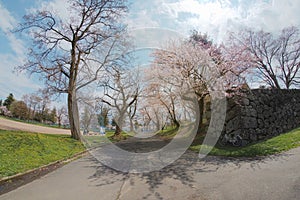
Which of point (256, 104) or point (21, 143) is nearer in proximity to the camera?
point (21, 143)

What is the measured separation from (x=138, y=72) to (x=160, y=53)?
8093 mm

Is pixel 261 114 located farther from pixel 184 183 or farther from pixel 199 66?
pixel 184 183

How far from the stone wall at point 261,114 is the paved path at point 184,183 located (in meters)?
4.08

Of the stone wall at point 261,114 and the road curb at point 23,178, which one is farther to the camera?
the stone wall at point 261,114

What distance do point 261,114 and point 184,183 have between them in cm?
830

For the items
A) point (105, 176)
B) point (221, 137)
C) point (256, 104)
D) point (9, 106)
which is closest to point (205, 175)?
point (105, 176)

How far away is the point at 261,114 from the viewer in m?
10.8

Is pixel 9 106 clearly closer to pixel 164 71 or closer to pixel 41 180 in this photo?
pixel 164 71

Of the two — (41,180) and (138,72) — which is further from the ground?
(138,72)

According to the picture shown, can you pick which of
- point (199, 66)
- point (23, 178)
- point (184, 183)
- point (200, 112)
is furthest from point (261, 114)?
point (23, 178)

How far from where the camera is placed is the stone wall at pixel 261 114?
10242mm

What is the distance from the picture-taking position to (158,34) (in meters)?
Answer: 12.8

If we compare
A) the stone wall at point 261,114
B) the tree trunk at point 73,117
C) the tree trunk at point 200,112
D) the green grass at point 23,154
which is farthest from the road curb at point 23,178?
the tree trunk at point 200,112

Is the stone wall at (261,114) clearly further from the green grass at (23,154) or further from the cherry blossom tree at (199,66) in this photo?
the green grass at (23,154)
